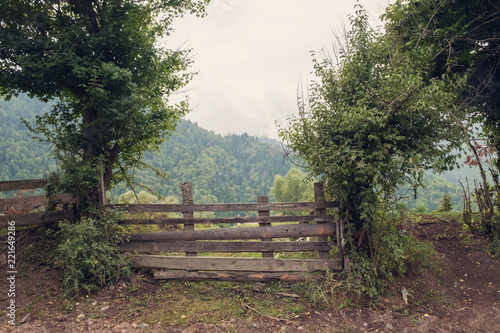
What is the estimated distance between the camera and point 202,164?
101875mm

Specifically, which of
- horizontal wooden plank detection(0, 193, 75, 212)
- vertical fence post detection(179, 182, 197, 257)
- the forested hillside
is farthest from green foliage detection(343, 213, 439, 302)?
the forested hillside

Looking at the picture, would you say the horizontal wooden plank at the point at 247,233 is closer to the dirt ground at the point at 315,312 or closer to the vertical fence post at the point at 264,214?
the vertical fence post at the point at 264,214

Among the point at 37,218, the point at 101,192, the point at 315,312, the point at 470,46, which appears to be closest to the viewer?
the point at 315,312

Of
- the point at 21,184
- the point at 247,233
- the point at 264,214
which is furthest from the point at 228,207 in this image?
the point at 21,184

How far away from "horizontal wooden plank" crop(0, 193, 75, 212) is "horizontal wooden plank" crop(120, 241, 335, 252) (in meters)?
1.74

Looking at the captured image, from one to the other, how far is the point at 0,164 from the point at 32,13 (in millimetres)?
78228

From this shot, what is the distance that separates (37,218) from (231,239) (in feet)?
15.3

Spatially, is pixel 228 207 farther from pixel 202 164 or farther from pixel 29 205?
pixel 202 164

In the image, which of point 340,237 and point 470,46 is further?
point 470,46

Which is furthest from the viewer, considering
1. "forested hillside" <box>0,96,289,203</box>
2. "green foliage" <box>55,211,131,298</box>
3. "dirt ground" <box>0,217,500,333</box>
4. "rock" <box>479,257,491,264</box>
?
"forested hillside" <box>0,96,289,203</box>

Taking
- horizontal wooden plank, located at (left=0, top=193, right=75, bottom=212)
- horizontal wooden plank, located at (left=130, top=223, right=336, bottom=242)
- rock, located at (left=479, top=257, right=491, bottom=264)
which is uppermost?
horizontal wooden plank, located at (left=0, top=193, right=75, bottom=212)

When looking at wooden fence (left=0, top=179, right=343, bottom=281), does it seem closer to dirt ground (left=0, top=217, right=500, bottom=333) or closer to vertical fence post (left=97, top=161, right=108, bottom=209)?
vertical fence post (left=97, top=161, right=108, bottom=209)

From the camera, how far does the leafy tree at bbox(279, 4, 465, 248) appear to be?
5758 mm

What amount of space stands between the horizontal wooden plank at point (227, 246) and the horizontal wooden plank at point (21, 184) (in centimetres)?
250
